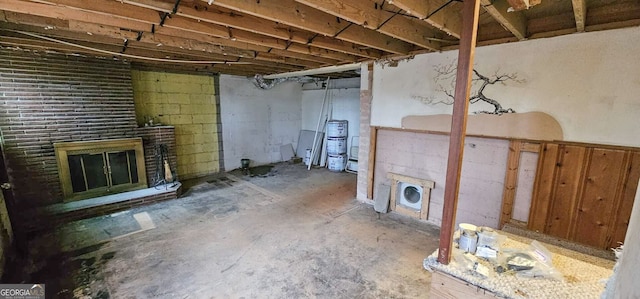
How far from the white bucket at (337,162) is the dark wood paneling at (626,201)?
4522 mm

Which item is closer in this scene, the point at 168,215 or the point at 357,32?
the point at 357,32

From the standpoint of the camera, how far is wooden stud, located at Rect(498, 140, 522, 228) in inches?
109

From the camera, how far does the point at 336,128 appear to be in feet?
20.6

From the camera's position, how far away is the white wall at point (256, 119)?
20.1 ft

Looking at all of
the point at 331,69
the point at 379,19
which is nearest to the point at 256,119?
the point at 331,69

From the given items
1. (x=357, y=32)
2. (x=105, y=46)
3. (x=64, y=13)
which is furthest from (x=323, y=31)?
(x=105, y=46)

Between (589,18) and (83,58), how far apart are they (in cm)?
598

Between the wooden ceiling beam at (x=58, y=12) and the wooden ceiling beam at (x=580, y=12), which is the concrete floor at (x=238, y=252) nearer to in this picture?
the wooden ceiling beam at (x=58, y=12)

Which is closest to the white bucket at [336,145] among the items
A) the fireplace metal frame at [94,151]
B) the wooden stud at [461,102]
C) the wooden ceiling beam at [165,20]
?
the wooden ceiling beam at [165,20]

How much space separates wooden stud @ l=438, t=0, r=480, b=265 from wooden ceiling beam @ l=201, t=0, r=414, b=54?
1.39 metres

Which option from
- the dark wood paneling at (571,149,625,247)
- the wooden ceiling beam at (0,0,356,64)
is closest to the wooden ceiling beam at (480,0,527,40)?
the dark wood paneling at (571,149,625,247)

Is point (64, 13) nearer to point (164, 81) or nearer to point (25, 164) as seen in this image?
point (25, 164)

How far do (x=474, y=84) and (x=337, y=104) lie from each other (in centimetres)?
402

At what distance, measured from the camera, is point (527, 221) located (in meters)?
2.80
